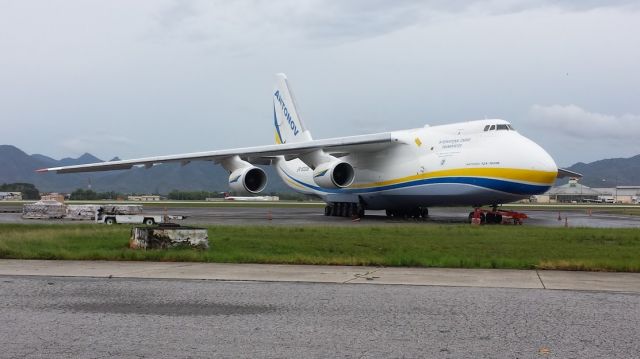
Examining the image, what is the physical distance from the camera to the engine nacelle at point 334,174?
32344mm

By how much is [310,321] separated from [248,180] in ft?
89.3

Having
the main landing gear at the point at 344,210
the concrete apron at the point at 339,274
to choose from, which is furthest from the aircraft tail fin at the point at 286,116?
the concrete apron at the point at 339,274

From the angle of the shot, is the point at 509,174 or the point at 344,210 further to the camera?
the point at 344,210

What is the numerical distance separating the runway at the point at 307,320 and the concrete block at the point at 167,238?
438cm

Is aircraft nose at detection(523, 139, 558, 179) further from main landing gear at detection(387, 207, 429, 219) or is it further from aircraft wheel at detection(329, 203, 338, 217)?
aircraft wheel at detection(329, 203, 338, 217)

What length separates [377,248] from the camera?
15.9m

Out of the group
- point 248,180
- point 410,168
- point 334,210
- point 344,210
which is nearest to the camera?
point 410,168

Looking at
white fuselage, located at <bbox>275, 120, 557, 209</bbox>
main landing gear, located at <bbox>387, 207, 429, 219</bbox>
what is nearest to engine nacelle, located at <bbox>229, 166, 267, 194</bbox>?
white fuselage, located at <bbox>275, 120, 557, 209</bbox>

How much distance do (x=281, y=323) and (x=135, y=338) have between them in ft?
5.22

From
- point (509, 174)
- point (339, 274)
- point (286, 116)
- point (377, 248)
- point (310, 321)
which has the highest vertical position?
point (286, 116)

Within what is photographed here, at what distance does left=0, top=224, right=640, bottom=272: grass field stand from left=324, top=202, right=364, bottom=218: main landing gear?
1466cm

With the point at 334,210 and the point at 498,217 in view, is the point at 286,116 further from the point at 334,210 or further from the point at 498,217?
the point at 498,217

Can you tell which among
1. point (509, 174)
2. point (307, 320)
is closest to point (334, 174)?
point (509, 174)

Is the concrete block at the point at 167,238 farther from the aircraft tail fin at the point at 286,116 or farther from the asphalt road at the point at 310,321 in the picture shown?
the aircraft tail fin at the point at 286,116
